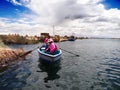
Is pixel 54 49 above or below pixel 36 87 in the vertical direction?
above

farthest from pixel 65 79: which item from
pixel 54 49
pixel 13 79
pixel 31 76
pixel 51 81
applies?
pixel 54 49

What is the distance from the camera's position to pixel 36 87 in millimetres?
10766

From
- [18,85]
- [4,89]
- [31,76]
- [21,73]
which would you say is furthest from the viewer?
[21,73]

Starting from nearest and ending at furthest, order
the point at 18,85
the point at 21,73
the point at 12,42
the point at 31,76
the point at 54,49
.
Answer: the point at 18,85 → the point at 31,76 → the point at 21,73 → the point at 54,49 → the point at 12,42

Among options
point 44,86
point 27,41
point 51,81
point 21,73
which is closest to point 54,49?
point 21,73

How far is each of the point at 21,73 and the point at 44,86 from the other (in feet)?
14.1

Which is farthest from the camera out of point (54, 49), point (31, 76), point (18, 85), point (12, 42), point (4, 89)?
point (12, 42)

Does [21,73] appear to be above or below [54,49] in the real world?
below

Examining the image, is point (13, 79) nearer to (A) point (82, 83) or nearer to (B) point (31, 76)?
(B) point (31, 76)

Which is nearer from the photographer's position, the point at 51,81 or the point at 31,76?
the point at 51,81

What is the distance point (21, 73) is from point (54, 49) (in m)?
6.02

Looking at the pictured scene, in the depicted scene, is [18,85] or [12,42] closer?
[18,85]

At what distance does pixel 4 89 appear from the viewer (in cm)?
1040

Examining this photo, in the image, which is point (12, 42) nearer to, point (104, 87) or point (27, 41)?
point (27, 41)
